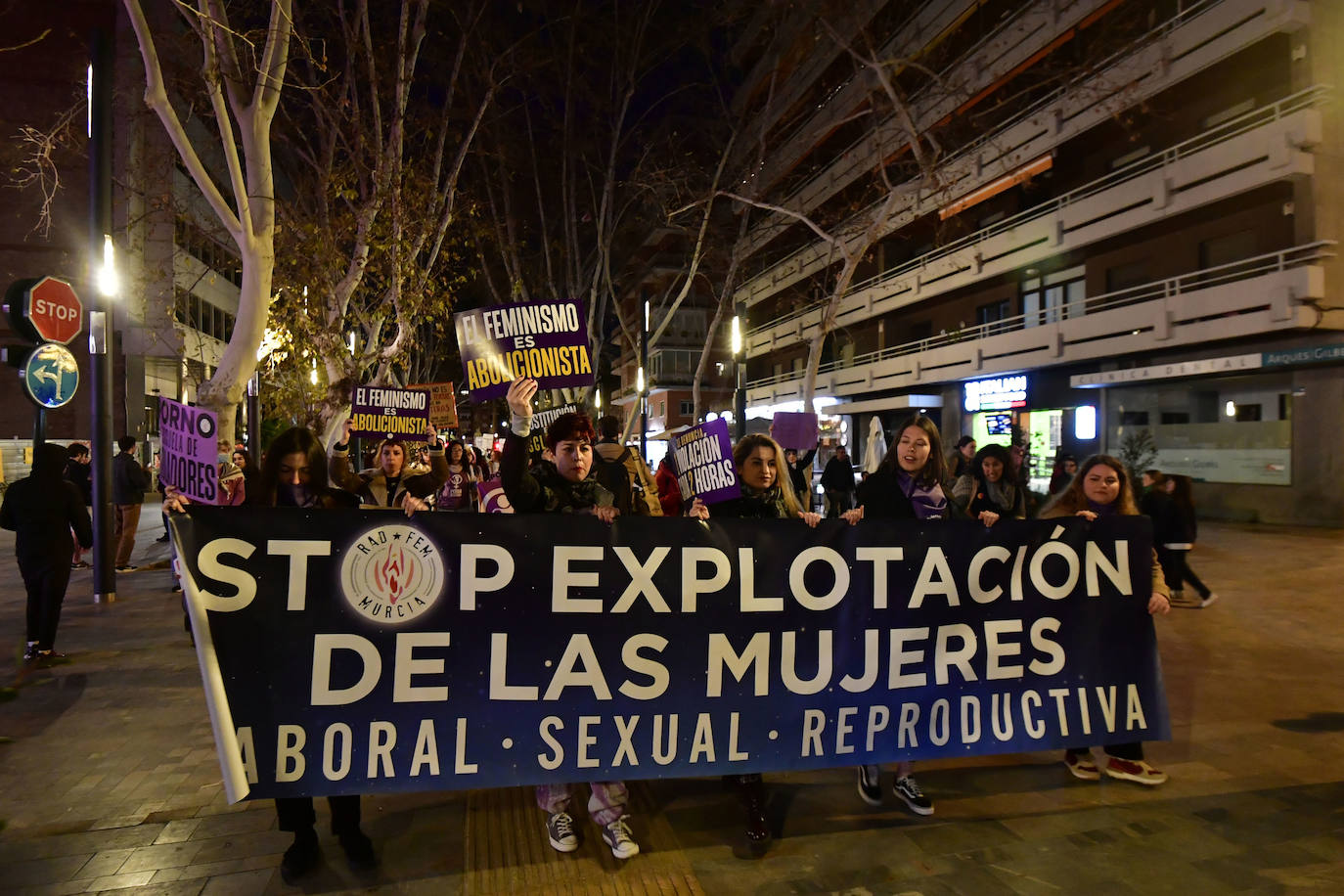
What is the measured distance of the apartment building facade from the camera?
16.3m

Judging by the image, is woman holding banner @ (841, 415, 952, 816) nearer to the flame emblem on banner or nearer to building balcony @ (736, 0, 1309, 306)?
the flame emblem on banner

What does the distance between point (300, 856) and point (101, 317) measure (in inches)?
310

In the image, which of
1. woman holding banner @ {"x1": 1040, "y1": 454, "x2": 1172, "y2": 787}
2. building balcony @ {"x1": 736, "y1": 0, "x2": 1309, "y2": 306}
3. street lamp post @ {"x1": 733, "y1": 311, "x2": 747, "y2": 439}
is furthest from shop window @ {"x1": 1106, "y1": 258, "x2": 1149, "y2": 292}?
woman holding banner @ {"x1": 1040, "y1": 454, "x2": 1172, "y2": 787}

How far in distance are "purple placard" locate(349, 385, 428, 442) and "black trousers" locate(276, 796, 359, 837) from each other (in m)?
6.30

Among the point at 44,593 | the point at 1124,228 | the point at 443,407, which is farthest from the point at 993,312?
the point at 44,593

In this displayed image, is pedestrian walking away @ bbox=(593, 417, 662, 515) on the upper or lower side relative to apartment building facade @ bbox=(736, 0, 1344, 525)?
lower

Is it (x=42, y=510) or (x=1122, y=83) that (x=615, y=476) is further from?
(x=1122, y=83)

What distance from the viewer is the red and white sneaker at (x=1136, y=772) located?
4.11m

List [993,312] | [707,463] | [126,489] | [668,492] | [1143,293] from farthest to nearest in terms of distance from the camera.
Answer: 1. [993,312]
2. [1143,293]
3. [126,489]
4. [668,492]
5. [707,463]

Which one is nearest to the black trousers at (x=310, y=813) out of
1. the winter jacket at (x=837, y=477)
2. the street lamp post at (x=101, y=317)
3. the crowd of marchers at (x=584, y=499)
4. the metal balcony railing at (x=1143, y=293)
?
the crowd of marchers at (x=584, y=499)

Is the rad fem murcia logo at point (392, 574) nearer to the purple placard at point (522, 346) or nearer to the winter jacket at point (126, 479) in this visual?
the purple placard at point (522, 346)

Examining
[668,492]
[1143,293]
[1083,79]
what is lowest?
[668,492]

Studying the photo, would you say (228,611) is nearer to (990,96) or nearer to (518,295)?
(518,295)

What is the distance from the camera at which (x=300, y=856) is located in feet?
10.8
